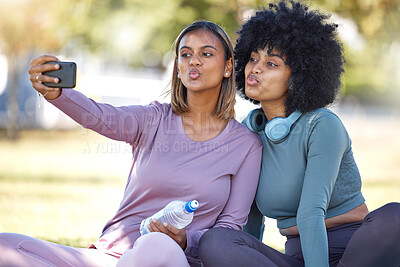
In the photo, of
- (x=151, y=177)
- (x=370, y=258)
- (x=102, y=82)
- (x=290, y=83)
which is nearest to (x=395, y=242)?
(x=370, y=258)

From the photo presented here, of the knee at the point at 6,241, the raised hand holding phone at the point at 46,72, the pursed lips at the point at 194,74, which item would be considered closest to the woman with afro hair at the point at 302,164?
the pursed lips at the point at 194,74

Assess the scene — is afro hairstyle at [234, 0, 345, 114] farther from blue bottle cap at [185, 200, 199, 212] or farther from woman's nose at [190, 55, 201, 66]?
blue bottle cap at [185, 200, 199, 212]

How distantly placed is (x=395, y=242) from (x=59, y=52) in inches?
712

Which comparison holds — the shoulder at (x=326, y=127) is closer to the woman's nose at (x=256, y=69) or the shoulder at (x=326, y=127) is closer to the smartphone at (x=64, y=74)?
the woman's nose at (x=256, y=69)

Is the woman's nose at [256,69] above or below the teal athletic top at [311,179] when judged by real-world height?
above

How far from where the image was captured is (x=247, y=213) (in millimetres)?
3338

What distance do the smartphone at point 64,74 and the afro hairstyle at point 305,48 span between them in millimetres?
1227

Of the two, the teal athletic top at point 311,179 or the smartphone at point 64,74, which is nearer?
the smartphone at point 64,74

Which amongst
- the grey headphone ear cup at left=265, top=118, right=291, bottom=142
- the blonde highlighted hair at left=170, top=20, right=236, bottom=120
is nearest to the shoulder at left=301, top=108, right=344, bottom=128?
the grey headphone ear cup at left=265, top=118, right=291, bottom=142

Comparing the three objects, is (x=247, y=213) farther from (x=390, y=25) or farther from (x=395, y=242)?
(x=390, y=25)

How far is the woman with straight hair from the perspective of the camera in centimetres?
292

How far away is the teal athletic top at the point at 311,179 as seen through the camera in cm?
294

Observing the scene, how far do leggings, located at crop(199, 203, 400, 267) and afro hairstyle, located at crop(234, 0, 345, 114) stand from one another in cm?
84

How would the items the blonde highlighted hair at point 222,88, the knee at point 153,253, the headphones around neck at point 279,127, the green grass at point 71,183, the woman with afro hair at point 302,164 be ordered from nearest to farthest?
the knee at point 153,253, the woman with afro hair at point 302,164, the headphones around neck at point 279,127, the blonde highlighted hair at point 222,88, the green grass at point 71,183
